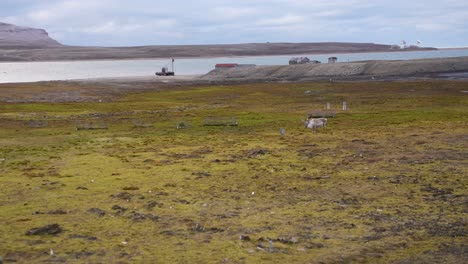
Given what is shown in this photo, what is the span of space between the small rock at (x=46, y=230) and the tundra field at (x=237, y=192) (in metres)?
0.03

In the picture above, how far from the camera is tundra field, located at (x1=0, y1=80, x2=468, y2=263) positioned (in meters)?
12.4

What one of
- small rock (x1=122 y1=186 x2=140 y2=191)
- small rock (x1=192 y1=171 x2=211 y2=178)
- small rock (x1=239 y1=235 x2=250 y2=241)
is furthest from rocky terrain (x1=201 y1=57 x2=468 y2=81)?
small rock (x1=239 y1=235 x2=250 y2=241)

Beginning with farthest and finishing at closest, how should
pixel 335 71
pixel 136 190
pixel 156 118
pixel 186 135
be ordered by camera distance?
pixel 335 71, pixel 156 118, pixel 186 135, pixel 136 190

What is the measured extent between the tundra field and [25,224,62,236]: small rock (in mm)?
28

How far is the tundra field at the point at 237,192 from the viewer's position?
12430mm

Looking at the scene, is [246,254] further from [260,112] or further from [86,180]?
[260,112]

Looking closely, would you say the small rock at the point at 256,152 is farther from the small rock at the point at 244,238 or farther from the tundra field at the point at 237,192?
the small rock at the point at 244,238

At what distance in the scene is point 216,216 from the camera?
49.0ft

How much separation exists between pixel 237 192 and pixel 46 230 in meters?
5.94

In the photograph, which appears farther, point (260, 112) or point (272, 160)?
point (260, 112)

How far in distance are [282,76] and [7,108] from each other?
65907mm

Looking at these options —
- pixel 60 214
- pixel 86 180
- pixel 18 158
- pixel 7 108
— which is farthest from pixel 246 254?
pixel 7 108

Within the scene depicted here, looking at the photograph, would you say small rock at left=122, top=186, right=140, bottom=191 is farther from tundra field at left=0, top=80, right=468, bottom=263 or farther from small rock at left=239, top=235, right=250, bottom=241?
small rock at left=239, top=235, right=250, bottom=241

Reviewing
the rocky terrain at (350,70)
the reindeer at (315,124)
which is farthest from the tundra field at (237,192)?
the rocky terrain at (350,70)
